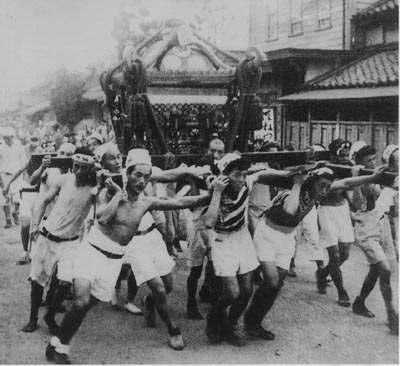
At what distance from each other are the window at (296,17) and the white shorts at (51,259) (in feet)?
34.6

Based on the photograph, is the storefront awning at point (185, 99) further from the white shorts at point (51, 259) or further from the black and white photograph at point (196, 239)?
the white shorts at point (51, 259)

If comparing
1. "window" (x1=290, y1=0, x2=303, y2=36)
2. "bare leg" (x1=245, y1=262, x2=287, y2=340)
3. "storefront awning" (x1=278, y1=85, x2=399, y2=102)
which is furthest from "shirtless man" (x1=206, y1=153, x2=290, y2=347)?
"window" (x1=290, y1=0, x2=303, y2=36)

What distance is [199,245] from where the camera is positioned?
18.0 ft

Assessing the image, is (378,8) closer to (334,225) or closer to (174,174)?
(334,225)

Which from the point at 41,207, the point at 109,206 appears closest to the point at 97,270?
the point at 109,206

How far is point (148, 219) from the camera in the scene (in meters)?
5.11

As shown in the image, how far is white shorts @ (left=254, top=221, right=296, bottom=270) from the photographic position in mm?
4770

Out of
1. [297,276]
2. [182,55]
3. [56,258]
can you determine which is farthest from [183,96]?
Answer: [56,258]

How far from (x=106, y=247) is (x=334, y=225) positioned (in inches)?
106

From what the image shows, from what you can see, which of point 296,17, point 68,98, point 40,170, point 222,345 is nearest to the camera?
point 222,345

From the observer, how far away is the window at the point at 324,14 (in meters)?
12.7

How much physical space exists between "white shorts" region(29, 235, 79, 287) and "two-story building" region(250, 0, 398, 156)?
5.59m

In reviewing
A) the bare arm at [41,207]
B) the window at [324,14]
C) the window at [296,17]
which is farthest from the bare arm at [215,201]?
the window at [296,17]

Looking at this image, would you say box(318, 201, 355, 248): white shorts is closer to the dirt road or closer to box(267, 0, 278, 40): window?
the dirt road
